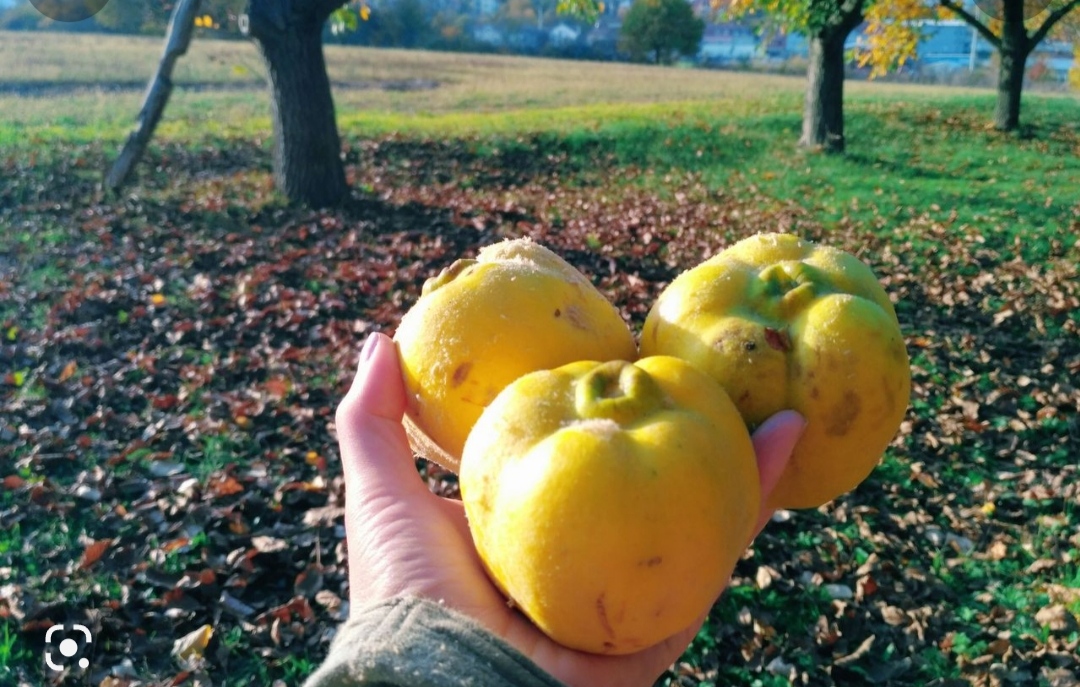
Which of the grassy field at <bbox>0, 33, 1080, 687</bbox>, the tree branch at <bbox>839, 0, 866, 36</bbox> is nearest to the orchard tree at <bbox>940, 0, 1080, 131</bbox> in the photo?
the grassy field at <bbox>0, 33, 1080, 687</bbox>

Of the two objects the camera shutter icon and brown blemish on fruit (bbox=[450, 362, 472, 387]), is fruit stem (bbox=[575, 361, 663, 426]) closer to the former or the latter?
brown blemish on fruit (bbox=[450, 362, 472, 387])

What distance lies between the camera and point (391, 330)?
689 centimetres

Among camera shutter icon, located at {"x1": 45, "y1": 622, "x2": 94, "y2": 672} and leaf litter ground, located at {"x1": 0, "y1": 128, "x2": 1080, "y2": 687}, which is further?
leaf litter ground, located at {"x1": 0, "y1": 128, "x2": 1080, "y2": 687}

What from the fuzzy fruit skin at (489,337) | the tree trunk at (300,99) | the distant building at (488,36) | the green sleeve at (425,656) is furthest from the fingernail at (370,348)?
the distant building at (488,36)

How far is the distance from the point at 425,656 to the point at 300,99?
32.4 feet

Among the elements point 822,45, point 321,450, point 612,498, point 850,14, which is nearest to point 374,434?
point 612,498

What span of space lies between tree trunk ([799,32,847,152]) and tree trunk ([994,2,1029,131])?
22.3ft

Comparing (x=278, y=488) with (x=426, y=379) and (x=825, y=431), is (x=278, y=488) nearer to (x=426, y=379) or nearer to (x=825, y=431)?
(x=426, y=379)

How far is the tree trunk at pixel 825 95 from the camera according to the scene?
15.0 metres

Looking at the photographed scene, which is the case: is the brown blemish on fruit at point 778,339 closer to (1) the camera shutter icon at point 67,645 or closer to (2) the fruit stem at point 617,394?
(2) the fruit stem at point 617,394

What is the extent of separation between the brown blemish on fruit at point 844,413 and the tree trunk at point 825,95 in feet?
48.8

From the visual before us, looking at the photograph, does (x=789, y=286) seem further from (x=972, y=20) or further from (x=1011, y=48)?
(x=1011, y=48)

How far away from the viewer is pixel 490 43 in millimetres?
62156

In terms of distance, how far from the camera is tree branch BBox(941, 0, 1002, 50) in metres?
19.2
